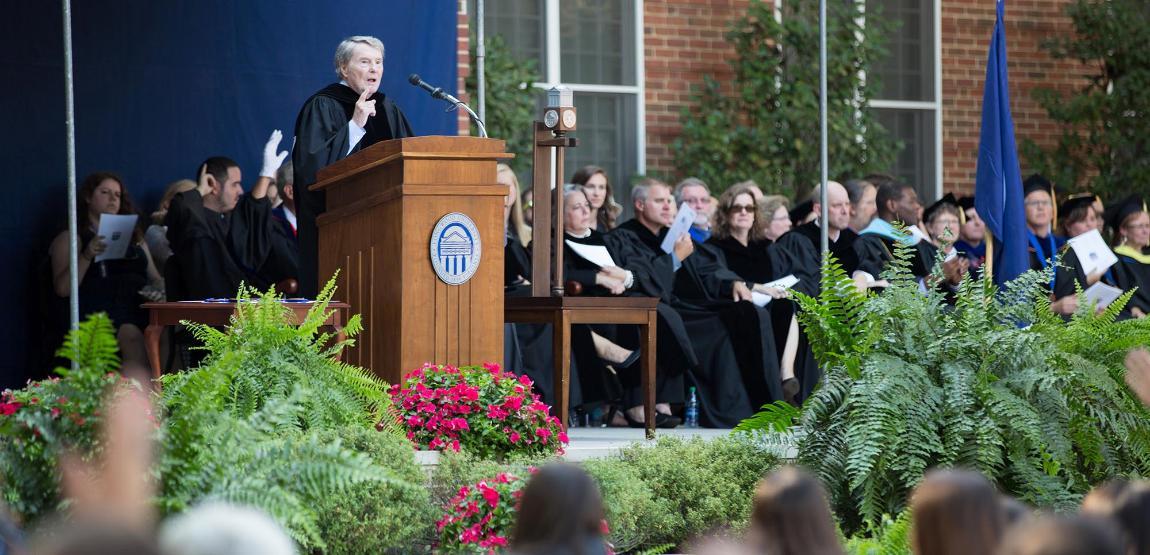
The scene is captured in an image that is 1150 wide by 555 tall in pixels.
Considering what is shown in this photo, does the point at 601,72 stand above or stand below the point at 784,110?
above

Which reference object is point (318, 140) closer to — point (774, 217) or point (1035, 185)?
point (774, 217)

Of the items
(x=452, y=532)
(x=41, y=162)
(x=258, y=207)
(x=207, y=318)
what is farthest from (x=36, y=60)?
(x=452, y=532)

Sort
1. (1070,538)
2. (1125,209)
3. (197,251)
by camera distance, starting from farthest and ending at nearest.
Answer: (1125,209)
(197,251)
(1070,538)

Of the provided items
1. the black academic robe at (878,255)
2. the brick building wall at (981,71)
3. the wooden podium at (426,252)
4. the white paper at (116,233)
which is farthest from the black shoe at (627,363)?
the brick building wall at (981,71)

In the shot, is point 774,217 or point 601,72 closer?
point 774,217

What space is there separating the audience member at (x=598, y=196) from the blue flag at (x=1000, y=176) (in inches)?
102

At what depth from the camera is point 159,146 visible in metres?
10.5

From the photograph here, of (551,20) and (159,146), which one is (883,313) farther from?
(551,20)

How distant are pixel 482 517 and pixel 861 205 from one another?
23.6ft

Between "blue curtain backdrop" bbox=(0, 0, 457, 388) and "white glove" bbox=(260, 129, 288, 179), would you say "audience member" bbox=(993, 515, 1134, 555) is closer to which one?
"blue curtain backdrop" bbox=(0, 0, 457, 388)

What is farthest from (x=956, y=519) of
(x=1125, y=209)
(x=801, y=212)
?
(x=1125, y=209)

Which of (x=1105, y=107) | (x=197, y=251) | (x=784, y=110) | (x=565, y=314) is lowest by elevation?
Answer: (x=565, y=314)

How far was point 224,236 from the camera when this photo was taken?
995cm

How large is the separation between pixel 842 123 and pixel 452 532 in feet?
32.5
